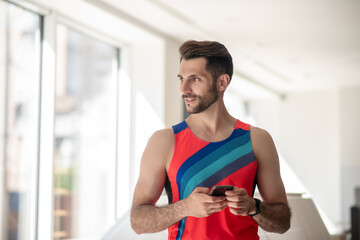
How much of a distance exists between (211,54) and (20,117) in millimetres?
4578

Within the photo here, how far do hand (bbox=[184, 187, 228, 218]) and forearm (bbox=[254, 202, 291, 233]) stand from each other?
0.49 ft

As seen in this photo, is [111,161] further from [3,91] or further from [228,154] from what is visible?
[228,154]

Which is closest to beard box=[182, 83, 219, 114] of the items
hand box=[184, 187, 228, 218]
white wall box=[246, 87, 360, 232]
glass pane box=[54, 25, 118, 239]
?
hand box=[184, 187, 228, 218]

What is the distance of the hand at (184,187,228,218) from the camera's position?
1087mm

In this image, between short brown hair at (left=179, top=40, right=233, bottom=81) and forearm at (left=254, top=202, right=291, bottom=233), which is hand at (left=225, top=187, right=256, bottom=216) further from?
short brown hair at (left=179, top=40, right=233, bottom=81)

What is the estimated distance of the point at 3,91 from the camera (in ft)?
15.6

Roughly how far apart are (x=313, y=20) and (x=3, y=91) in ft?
10.9

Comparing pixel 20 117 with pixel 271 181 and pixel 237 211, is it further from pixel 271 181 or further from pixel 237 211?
pixel 237 211

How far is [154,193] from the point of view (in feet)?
4.14

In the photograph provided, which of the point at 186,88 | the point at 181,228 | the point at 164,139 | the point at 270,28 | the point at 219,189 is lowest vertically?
the point at 181,228

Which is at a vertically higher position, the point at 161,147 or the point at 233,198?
the point at 161,147

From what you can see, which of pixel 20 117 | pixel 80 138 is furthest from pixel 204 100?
pixel 80 138

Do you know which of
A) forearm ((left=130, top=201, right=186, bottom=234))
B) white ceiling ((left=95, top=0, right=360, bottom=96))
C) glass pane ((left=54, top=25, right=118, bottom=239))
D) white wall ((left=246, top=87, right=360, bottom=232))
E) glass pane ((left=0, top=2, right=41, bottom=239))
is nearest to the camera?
forearm ((left=130, top=201, right=186, bottom=234))

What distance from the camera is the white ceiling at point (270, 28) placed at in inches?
197
